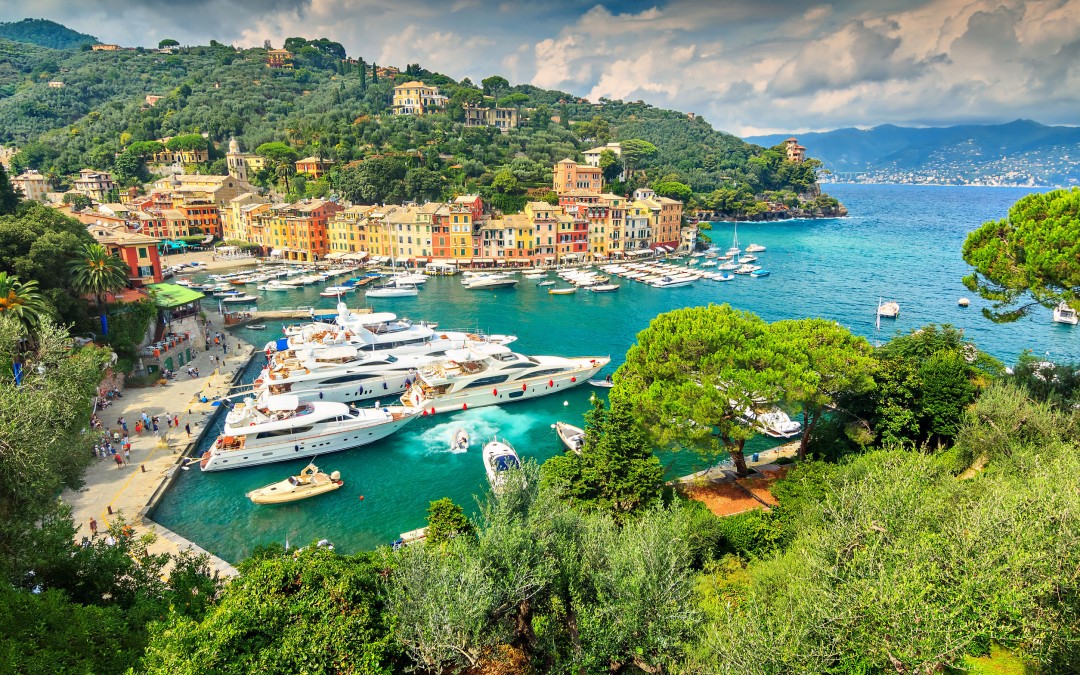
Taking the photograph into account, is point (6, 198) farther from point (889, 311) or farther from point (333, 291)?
point (889, 311)

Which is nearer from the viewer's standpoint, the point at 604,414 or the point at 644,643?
the point at 644,643

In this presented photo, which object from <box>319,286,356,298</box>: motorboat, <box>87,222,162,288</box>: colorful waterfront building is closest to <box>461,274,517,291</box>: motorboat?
<box>319,286,356,298</box>: motorboat

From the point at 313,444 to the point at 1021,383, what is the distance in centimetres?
2866

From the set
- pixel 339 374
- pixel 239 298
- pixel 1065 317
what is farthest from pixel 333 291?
pixel 1065 317

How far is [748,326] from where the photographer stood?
20.8m

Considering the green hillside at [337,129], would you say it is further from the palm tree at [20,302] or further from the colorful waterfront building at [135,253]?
the palm tree at [20,302]

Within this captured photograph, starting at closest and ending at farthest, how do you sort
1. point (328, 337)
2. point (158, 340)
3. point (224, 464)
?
point (224, 464), point (328, 337), point (158, 340)

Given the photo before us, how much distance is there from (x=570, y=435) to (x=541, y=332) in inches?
763

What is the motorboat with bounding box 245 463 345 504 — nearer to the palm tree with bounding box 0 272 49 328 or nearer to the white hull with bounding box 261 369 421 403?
the white hull with bounding box 261 369 421 403

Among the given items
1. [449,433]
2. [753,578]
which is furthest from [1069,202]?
[449,433]

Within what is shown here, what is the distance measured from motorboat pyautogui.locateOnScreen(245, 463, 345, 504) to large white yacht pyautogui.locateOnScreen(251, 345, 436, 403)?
274 inches

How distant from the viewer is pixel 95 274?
1216 inches

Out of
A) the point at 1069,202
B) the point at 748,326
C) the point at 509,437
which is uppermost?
the point at 1069,202

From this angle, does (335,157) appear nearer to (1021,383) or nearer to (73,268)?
(73,268)
